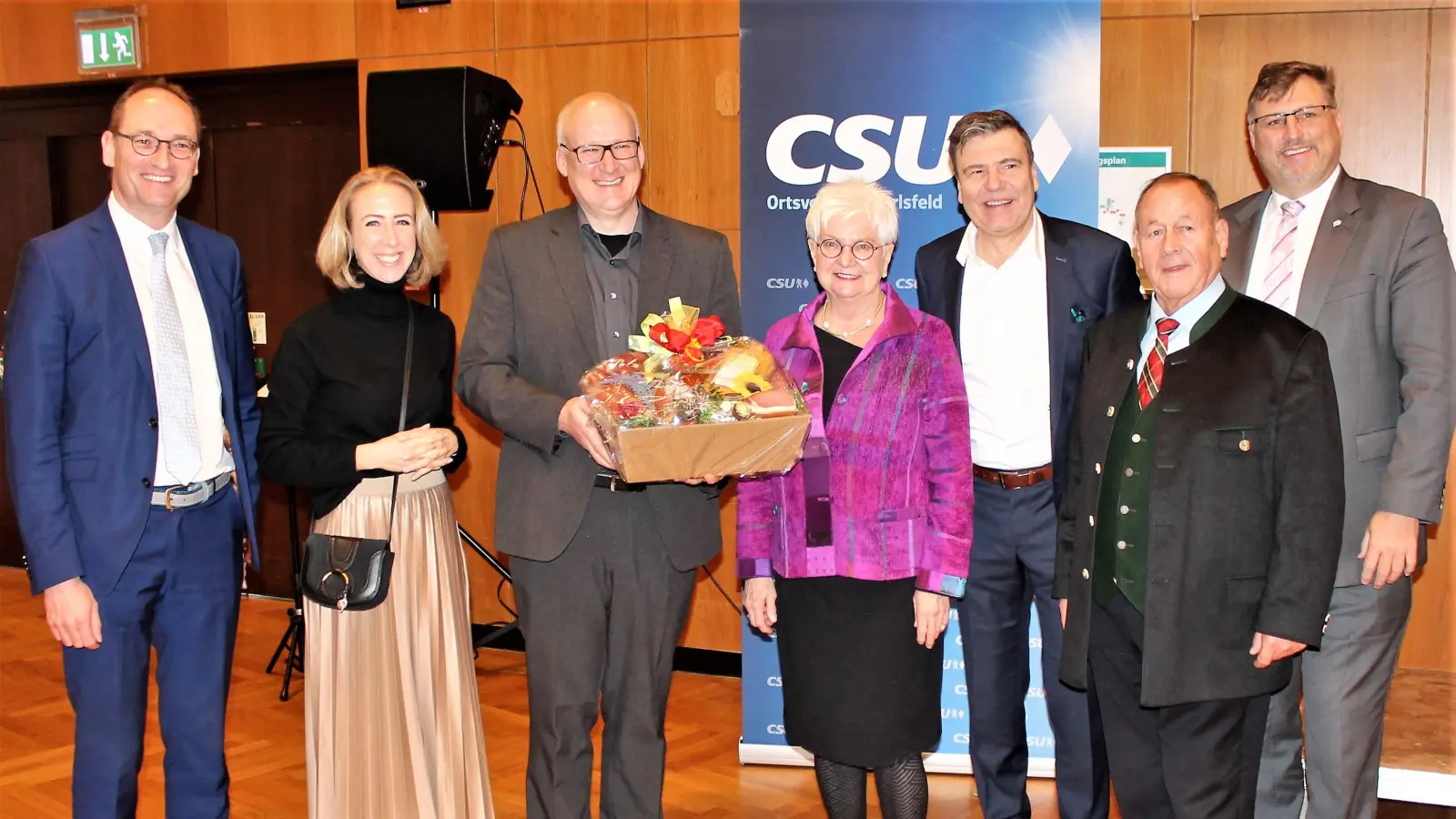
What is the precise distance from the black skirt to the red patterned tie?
66 cm

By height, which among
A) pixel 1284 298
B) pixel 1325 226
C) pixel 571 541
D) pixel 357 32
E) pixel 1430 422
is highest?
pixel 357 32

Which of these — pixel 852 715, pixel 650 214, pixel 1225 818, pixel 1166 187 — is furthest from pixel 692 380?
pixel 1225 818

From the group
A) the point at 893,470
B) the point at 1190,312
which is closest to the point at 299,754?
the point at 893,470

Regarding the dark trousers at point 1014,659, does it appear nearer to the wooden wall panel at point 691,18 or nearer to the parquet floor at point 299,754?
the parquet floor at point 299,754

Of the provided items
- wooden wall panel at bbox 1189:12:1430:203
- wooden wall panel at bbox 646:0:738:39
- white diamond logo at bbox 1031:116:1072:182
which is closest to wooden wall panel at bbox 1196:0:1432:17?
wooden wall panel at bbox 1189:12:1430:203

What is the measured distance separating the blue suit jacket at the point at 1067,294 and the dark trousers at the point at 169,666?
1.92 meters

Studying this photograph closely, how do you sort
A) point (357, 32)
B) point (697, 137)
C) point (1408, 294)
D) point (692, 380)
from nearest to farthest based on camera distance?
point (692, 380) → point (1408, 294) → point (697, 137) → point (357, 32)

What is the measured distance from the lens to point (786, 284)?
390 centimetres

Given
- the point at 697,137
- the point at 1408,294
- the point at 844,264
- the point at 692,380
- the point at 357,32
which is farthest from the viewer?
the point at 357,32

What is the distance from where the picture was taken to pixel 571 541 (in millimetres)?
2682

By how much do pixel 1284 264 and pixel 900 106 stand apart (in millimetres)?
1344

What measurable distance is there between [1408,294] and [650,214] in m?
1.84

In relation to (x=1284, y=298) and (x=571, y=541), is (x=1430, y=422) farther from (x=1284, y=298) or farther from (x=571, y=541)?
(x=571, y=541)

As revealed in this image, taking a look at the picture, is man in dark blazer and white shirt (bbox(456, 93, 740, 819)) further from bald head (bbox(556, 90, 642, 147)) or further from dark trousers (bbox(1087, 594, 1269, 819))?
dark trousers (bbox(1087, 594, 1269, 819))
